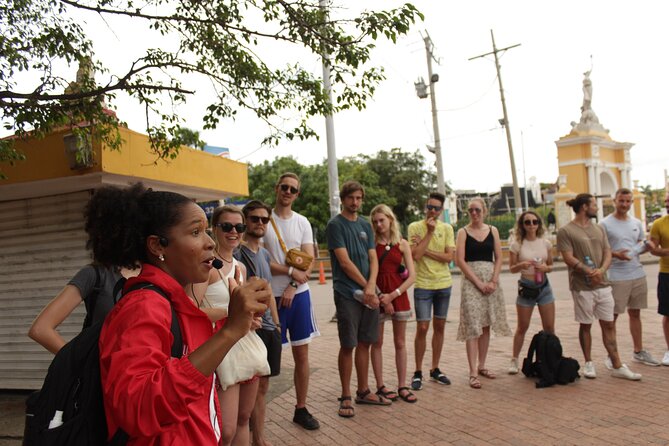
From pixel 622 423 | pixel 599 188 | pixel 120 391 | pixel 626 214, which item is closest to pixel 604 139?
pixel 599 188

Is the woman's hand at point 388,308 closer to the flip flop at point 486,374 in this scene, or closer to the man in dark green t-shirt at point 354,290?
the man in dark green t-shirt at point 354,290

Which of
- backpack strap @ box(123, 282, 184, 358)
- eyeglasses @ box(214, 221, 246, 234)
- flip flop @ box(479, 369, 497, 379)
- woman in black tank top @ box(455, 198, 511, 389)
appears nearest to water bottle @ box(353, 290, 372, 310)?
woman in black tank top @ box(455, 198, 511, 389)

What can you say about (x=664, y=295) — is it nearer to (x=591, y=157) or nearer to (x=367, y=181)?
(x=591, y=157)

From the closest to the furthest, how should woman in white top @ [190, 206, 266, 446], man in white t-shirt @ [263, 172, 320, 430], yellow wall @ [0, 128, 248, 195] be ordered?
woman in white top @ [190, 206, 266, 446] → man in white t-shirt @ [263, 172, 320, 430] → yellow wall @ [0, 128, 248, 195]

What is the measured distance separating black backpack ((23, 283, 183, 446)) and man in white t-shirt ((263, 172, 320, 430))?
10.9 ft

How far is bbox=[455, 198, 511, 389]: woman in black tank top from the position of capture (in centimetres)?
645

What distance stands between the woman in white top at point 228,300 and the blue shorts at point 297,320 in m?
1.11

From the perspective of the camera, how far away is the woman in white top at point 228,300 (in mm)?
3291

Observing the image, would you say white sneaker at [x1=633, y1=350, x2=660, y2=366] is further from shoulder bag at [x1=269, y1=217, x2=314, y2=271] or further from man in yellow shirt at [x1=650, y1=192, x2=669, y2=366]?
shoulder bag at [x1=269, y1=217, x2=314, y2=271]

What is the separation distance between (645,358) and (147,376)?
679 centimetres

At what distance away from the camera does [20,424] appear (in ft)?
18.0

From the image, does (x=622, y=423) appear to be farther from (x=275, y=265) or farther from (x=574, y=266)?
(x=275, y=265)

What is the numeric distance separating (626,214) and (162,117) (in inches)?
220

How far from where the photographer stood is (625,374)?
615 cm
